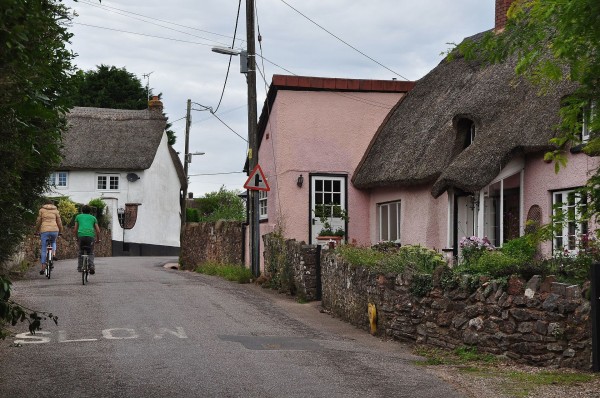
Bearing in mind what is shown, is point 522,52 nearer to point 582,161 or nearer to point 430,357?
point 430,357

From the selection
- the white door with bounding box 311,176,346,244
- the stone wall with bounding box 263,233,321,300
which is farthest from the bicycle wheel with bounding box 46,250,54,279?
the white door with bounding box 311,176,346,244

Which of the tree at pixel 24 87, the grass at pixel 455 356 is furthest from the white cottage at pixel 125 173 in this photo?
the tree at pixel 24 87

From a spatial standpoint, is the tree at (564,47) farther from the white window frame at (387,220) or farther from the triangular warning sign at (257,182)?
the white window frame at (387,220)

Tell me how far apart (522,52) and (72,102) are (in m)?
4.96

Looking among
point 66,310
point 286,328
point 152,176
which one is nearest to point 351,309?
point 286,328

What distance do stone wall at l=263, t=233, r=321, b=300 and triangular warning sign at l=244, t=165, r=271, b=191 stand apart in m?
1.26

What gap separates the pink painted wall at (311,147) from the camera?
24484mm

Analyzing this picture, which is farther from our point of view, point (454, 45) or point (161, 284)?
point (161, 284)

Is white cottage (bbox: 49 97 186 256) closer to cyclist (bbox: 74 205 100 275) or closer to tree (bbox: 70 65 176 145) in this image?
tree (bbox: 70 65 176 145)

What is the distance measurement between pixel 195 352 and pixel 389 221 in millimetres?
13840

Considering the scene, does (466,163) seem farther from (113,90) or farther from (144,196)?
(113,90)

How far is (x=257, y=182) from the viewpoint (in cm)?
2180

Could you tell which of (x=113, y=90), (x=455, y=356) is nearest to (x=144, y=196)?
(x=113, y=90)

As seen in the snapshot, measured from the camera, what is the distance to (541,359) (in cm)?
1088
